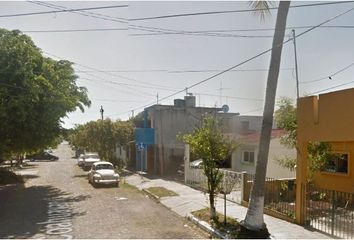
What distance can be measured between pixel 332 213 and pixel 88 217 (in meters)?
8.11

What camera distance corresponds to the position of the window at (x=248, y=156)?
922 inches

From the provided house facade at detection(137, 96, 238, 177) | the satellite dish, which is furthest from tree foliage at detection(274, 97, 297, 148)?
the satellite dish

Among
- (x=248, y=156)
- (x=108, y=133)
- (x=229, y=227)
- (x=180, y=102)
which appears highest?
(x=180, y=102)

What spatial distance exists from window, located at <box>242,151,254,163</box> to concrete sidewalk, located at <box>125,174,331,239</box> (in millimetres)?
4289

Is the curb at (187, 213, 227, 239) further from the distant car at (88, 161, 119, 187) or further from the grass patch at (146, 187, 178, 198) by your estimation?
the distant car at (88, 161, 119, 187)

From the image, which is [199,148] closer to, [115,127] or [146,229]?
[146,229]

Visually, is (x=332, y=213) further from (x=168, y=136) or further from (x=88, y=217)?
(x=168, y=136)

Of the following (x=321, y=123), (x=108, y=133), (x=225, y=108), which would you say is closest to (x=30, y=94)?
(x=321, y=123)

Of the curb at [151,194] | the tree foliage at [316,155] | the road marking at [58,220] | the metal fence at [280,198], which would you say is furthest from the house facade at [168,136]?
the metal fence at [280,198]

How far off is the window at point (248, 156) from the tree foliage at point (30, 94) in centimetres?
1083

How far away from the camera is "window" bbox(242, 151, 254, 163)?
23.4 m

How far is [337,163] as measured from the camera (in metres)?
17.1

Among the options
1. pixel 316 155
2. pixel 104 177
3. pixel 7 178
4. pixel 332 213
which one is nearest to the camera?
pixel 332 213

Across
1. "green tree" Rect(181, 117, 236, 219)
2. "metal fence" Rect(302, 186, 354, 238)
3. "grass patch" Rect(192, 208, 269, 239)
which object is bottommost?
"grass patch" Rect(192, 208, 269, 239)
